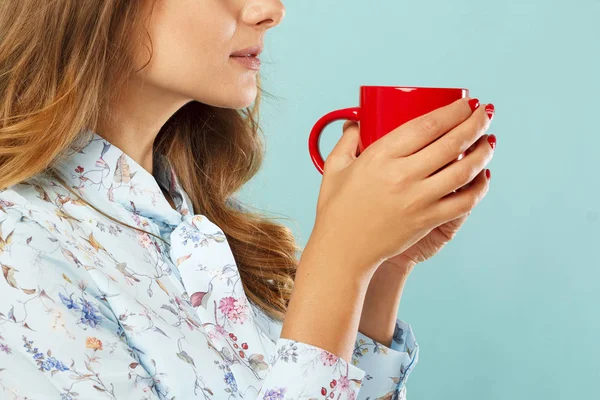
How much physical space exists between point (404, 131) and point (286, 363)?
0.25m

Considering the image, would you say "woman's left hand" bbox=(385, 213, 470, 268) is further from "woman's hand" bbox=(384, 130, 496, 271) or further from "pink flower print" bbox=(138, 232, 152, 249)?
"pink flower print" bbox=(138, 232, 152, 249)

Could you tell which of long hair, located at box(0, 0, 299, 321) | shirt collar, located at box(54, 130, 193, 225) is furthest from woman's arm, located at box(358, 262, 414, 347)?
long hair, located at box(0, 0, 299, 321)

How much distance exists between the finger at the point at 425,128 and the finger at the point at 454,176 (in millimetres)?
32

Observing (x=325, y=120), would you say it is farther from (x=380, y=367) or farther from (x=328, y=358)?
(x=380, y=367)

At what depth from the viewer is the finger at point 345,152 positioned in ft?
2.87

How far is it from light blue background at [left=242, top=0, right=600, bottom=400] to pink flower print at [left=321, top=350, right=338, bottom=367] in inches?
62.0

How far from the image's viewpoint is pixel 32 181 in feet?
3.15

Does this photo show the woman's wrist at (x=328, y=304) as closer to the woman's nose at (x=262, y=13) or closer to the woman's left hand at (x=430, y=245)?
the woman's left hand at (x=430, y=245)

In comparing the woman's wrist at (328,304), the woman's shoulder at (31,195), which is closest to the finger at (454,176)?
the woman's wrist at (328,304)

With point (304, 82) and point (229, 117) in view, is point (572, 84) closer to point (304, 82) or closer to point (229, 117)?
point (304, 82)

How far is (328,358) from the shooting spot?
2.65 feet

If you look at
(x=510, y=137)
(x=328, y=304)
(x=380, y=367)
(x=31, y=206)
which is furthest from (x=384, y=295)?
(x=510, y=137)

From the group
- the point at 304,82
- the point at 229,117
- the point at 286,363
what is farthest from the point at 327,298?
the point at 304,82

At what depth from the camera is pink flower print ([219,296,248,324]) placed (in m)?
1.04
